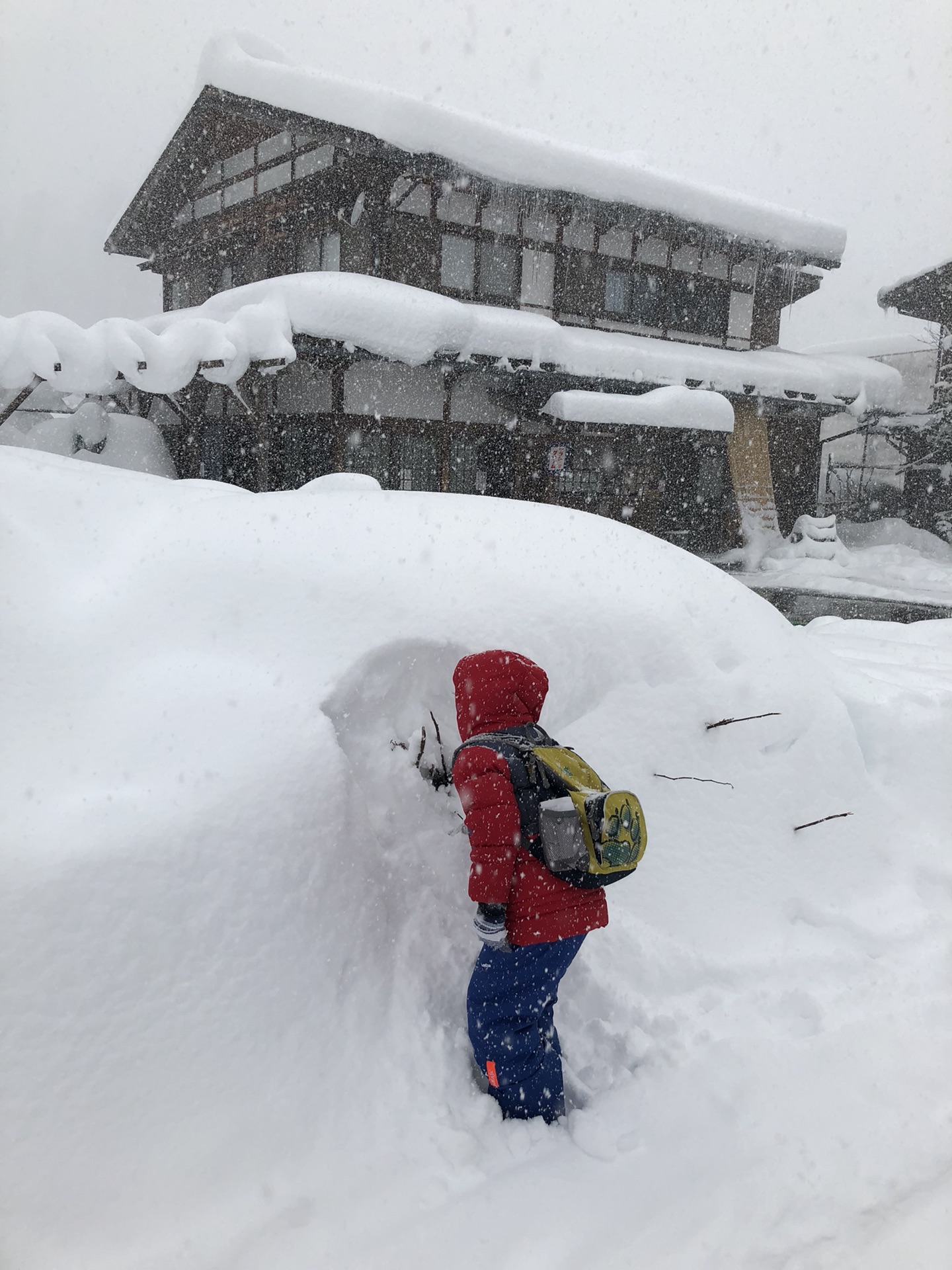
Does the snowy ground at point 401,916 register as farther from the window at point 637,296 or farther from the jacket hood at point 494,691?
the window at point 637,296

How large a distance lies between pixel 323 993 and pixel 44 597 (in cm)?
164

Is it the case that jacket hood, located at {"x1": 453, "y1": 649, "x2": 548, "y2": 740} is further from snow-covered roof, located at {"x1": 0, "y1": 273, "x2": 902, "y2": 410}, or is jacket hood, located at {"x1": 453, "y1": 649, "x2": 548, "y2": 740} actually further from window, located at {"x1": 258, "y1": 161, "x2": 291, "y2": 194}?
window, located at {"x1": 258, "y1": 161, "x2": 291, "y2": 194}

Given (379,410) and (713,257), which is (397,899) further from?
(713,257)

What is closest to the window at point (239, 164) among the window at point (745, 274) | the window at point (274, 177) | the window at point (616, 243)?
the window at point (274, 177)

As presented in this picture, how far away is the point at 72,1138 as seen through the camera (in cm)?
173

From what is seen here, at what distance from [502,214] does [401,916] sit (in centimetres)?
1309

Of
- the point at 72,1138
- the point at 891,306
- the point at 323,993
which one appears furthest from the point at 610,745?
the point at 891,306

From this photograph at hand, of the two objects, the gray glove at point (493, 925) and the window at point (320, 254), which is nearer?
the gray glove at point (493, 925)

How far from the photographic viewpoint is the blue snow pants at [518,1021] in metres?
2.06

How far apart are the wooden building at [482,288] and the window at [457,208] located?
1.2 inches

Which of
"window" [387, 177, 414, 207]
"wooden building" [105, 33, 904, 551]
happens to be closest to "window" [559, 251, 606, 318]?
"wooden building" [105, 33, 904, 551]

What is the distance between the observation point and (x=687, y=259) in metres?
14.8

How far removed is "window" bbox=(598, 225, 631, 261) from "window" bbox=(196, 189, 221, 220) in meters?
6.76

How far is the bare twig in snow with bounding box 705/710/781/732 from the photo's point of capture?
2977mm
